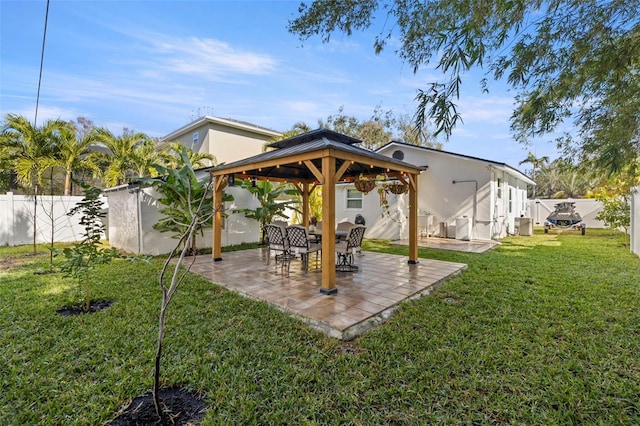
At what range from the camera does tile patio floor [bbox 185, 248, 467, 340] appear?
175 inches

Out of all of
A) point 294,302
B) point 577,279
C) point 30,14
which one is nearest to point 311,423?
point 294,302

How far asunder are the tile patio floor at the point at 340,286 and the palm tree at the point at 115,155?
27.2 feet

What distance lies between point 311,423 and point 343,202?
554 inches

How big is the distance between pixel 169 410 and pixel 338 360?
177 centimetres

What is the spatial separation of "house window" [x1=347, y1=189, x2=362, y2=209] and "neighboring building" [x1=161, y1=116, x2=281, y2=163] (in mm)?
6468

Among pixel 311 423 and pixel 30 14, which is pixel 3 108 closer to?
pixel 30 14

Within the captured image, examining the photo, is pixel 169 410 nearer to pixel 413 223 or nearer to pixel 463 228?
pixel 413 223

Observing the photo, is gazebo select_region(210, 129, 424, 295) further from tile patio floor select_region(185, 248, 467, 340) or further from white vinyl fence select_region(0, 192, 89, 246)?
white vinyl fence select_region(0, 192, 89, 246)

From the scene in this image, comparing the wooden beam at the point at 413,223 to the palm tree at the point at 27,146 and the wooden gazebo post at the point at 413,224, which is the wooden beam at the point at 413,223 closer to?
the wooden gazebo post at the point at 413,224

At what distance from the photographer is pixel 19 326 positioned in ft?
14.1

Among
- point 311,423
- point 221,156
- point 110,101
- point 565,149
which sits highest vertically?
point 110,101

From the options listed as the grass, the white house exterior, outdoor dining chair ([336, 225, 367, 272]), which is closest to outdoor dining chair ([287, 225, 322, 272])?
outdoor dining chair ([336, 225, 367, 272])

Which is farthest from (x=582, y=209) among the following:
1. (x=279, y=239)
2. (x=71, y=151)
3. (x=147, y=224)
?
(x=71, y=151)

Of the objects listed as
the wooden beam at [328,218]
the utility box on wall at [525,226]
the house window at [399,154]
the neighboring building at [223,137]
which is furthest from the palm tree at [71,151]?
the utility box on wall at [525,226]
